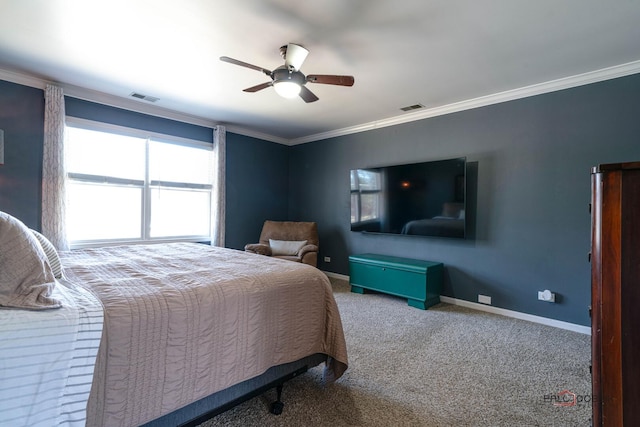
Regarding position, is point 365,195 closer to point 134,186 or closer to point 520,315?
point 520,315

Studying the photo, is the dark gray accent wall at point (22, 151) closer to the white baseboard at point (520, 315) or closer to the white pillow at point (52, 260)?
the white pillow at point (52, 260)

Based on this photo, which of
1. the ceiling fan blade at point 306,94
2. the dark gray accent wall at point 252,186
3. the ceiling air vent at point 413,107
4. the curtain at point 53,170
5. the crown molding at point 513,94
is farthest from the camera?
the dark gray accent wall at point 252,186

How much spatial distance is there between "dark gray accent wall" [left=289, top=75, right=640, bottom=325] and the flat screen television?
0.24 metres

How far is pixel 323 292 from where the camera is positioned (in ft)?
6.29

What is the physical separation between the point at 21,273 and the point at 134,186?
3274 millimetres

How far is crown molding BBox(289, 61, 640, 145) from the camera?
2795 mm

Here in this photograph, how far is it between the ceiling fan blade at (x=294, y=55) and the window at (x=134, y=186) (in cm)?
268

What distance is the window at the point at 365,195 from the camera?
4.38 metres

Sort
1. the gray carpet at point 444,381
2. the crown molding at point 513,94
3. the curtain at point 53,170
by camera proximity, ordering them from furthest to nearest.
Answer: the curtain at point 53,170 → the crown molding at point 513,94 → the gray carpet at point 444,381

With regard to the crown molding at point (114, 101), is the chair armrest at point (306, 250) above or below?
below

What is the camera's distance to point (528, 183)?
329 centimetres

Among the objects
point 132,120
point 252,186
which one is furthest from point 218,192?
point 132,120

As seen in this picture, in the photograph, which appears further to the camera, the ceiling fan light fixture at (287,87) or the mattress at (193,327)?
the ceiling fan light fixture at (287,87)

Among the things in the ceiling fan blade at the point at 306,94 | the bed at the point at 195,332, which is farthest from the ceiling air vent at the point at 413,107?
the bed at the point at 195,332
